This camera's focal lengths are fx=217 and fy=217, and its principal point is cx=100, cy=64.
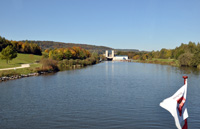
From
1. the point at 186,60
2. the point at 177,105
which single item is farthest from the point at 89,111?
the point at 186,60

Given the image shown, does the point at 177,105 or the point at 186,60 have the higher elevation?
the point at 186,60

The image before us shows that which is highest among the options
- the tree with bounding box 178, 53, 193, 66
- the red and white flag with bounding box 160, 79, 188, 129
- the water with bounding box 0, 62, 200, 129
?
the tree with bounding box 178, 53, 193, 66

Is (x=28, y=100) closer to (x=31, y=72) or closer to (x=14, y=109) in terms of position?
(x=14, y=109)

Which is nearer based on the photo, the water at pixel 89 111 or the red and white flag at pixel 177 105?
the red and white flag at pixel 177 105

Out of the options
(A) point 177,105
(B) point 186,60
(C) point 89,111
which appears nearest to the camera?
(A) point 177,105

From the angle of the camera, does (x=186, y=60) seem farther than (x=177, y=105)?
Yes

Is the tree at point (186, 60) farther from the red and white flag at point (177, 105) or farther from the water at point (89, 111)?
the red and white flag at point (177, 105)

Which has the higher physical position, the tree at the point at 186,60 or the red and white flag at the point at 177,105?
the tree at the point at 186,60

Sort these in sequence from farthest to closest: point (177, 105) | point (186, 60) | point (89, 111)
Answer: point (186, 60), point (89, 111), point (177, 105)

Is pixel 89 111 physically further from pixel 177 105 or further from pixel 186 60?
pixel 186 60

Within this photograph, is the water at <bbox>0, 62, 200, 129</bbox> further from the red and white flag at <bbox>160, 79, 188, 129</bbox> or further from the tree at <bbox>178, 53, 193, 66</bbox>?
the tree at <bbox>178, 53, 193, 66</bbox>

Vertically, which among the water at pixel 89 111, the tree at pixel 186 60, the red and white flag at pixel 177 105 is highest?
the tree at pixel 186 60

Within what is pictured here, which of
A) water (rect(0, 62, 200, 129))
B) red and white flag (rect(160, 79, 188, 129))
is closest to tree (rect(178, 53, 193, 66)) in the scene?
water (rect(0, 62, 200, 129))

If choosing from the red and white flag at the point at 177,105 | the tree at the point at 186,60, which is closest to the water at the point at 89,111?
the red and white flag at the point at 177,105
